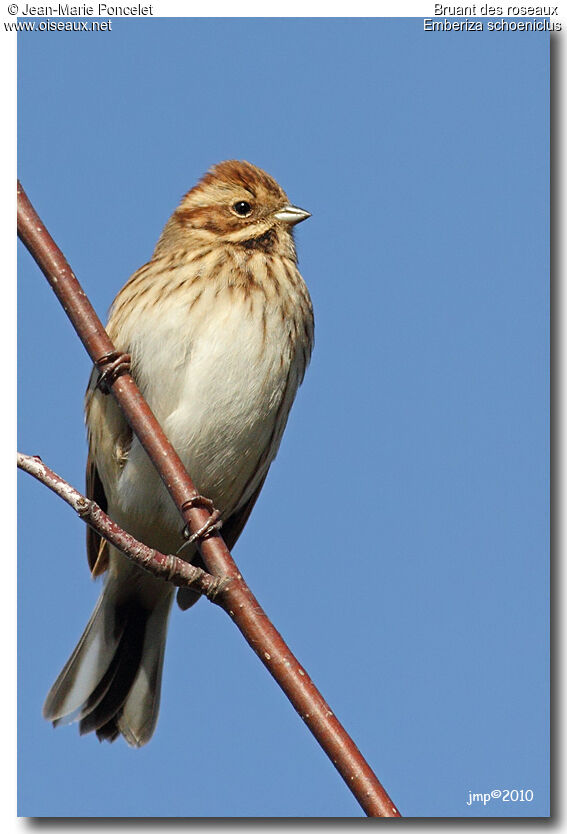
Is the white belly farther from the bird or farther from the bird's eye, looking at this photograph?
the bird's eye

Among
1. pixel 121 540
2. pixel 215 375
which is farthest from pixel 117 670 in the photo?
pixel 121 540

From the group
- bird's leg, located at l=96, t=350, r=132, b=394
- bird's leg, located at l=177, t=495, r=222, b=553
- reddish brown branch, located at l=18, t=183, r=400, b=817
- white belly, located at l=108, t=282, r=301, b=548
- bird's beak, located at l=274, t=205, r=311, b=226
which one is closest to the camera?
reddish brown branch, located at l=18, t=183, r=400, b=817

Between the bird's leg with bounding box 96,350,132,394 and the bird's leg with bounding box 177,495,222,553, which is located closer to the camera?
the bird's leg with bounding box 177,495,222,553

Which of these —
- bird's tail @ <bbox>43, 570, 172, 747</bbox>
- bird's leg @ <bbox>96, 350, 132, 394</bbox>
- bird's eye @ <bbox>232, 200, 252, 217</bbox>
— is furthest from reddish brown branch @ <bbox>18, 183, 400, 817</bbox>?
bird's eye @ <bbox>232, 200, 252, 217</bbox>

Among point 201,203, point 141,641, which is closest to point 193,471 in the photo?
point 141,641

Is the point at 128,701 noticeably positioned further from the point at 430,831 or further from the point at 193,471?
the point at 430,831

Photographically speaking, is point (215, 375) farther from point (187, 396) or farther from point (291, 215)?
point (291, 215)

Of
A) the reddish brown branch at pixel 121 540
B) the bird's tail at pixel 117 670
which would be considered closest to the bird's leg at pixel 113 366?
the reddish brown branch at pixel 121 540
